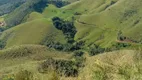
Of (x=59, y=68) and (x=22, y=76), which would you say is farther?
(x=59, y=68)

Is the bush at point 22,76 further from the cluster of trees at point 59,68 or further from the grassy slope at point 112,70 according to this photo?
the grassy slope at point 112,70

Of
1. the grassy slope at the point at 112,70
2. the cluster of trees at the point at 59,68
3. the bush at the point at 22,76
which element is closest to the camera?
the bush at the point at 22,76

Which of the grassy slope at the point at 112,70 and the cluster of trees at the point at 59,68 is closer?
the cluster of trees at the point at 59,68

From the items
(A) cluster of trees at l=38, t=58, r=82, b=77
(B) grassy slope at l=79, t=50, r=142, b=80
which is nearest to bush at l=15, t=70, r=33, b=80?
(A) cluster of trees at l=38, t=58, r=82, b=77

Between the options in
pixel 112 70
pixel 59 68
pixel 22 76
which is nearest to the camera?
pixel 22 76

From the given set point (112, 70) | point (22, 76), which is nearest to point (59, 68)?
point (112, 70)

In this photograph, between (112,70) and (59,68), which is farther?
(59,68)

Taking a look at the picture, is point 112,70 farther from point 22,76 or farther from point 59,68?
point 59,68

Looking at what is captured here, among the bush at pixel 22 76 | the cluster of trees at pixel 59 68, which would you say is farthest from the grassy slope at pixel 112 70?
the bush at pixel 22 76

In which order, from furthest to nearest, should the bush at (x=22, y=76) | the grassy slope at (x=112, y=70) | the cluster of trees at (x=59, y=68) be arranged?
the grassy slope at (x=112, y=70)
the cluster of trees at (x=59, y=68)
the bush at (x=22, y=76)

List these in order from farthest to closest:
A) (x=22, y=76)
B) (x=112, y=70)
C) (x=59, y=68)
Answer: (x=59, y=68)
(x=112, y=70)
(x=22, y=76)

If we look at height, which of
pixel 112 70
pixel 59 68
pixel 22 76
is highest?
pixel 22 76

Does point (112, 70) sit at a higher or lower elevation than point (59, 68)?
higher
